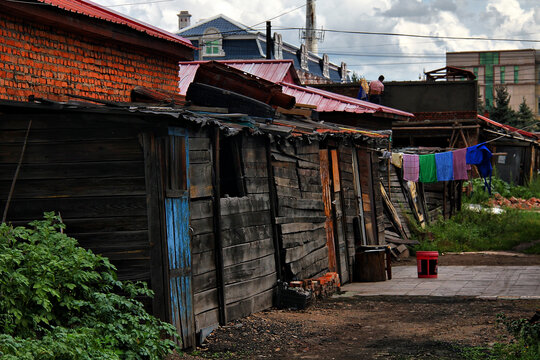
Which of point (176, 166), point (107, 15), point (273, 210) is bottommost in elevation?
point (273, 210)

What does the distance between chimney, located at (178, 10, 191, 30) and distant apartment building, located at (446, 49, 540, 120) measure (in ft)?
110

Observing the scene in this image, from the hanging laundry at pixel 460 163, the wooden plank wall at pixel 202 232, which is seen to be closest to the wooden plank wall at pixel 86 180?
the wooden plank wall at pixel 202 232

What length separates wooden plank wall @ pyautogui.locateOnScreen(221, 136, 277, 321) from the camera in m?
10.1

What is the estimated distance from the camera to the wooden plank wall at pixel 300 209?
1202 centimetres

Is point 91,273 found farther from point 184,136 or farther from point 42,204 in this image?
point 184,136

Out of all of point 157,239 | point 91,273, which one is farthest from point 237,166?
point 91,273

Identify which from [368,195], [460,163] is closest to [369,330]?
[368,195]

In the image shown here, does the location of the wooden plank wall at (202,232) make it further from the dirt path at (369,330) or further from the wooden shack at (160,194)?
the dirt path at (369,330)

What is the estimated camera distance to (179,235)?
28.6ft

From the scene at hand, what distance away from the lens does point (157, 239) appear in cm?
831

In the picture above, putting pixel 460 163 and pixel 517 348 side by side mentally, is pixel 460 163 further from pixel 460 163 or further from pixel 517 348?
pixel 517 348

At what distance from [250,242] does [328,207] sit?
13.1 feet

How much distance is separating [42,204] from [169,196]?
1456 millimetres

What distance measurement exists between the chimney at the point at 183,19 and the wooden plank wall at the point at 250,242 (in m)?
56.0
